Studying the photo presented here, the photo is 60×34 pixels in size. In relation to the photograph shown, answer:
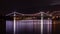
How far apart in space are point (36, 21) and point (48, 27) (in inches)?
7.9

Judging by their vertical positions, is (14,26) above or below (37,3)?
below

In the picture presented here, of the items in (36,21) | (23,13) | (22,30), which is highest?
(23,13)

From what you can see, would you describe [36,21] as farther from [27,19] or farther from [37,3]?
[37,3]

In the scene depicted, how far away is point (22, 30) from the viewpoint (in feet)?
6.25

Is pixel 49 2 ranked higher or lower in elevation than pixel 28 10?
higher

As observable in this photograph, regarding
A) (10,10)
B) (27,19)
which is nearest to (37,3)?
(27,19)

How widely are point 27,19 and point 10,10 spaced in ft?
0.97

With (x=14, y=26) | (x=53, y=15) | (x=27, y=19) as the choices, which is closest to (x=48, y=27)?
(x=53, y=15)

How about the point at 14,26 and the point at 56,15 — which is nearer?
the point at 56,15

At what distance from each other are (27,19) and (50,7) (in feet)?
1.26

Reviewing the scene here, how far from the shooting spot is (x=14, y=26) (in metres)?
1.90

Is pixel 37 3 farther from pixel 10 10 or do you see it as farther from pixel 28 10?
pixel 10 10

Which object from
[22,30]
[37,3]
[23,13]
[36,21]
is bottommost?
[22,30]

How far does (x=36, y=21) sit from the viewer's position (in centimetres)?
183
